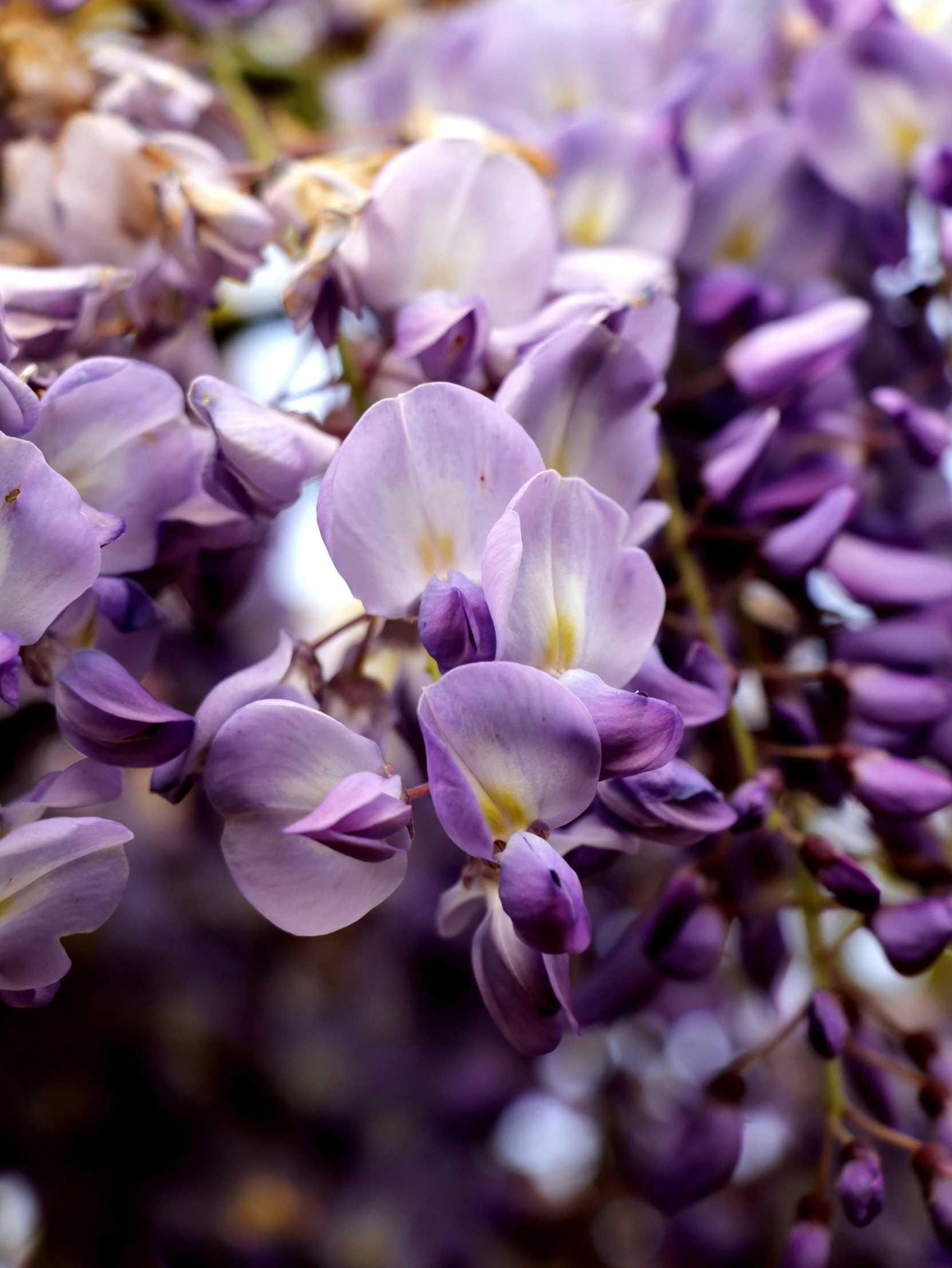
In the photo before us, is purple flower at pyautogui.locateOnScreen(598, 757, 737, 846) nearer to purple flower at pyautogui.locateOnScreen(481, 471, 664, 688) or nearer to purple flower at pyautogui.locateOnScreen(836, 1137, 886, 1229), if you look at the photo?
purple flower at pyautogui.locateOnScreen(481, 471, 664, 688)

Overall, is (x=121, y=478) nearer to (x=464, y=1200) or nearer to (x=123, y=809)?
(x=123, y=809)

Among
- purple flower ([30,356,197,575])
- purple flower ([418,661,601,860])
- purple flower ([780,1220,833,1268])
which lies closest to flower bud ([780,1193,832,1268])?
purple flower ([780,1220,833,1268])

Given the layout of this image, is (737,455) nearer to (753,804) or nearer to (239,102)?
(753,804)

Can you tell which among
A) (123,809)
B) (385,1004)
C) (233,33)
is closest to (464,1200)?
(385,1004)

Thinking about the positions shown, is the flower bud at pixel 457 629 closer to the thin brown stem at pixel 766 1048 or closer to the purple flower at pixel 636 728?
the purple flower at pixel 636 728

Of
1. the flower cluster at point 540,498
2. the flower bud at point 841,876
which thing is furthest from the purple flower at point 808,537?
the flower bud at point 841,876

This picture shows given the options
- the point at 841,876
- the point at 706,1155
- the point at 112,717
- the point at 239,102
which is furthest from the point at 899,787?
the point at 239,102
